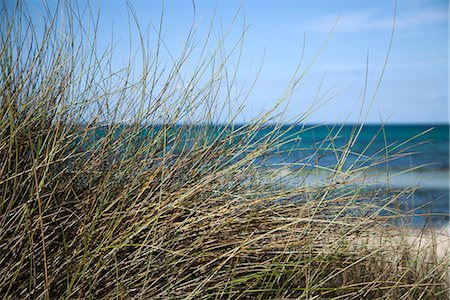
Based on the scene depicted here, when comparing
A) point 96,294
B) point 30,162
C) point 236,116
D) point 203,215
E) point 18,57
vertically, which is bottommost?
point 96,294

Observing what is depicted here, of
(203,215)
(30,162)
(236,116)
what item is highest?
(236,116)

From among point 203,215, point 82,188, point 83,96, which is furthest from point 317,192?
point 83,96

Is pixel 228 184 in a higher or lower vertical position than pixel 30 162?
lower

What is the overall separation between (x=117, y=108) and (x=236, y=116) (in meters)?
0.42

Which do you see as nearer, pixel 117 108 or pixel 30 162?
pixel 30 162

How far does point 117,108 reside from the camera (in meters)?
1.88

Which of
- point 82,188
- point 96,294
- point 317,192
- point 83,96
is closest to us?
point 96,294

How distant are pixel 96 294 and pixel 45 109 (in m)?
0.62

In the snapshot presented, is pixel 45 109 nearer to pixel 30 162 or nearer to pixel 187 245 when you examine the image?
pixel 30 162

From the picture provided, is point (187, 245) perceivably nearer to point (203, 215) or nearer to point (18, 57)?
point (203, 215)

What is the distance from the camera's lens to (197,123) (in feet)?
6.43

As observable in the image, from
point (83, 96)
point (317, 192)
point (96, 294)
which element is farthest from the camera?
point (83, 96)

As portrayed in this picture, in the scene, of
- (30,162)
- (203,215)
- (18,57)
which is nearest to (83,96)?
(18,57)

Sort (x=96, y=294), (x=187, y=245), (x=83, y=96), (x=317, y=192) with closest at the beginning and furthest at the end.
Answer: (x=96, y=294) → (x=187, y=245) → (x=317, y=192) → (x=83, y=96)
